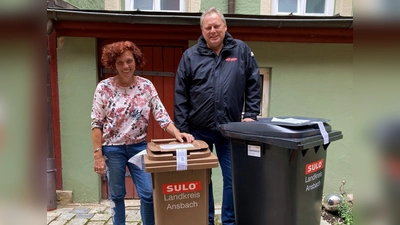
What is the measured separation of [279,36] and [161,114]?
2128 millimetres

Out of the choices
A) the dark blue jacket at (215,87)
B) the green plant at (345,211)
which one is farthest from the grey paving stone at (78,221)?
the green plant at (345,211)

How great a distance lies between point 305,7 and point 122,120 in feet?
12.6

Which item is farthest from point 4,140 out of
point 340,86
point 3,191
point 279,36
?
point 340,86

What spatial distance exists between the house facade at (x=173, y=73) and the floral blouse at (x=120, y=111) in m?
1.49

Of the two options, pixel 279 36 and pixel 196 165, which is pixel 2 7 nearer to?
pixel 196 165

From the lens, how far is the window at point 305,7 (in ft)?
14.5

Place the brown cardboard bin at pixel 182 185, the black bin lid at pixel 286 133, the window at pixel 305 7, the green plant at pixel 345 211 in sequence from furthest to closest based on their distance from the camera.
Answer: the window at pixel 305 7 → the green plant at pixel 345 211 → the brown cardboard bin at pixel 182 185 → the black bin lid at pixel 286 133

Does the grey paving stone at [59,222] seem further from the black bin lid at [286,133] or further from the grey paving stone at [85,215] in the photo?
the black bin lid at [286,133]

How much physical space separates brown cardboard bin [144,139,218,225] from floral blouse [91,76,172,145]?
349mm

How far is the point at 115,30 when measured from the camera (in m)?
3.43

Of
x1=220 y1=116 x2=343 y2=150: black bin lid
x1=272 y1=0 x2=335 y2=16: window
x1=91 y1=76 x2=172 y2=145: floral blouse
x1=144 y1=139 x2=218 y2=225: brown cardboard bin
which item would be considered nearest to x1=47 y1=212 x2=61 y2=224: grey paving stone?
x1=91 y1=76 x2=172 y2=145: floral blouse

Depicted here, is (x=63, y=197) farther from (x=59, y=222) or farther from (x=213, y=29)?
(x=213, y=29)

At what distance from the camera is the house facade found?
135 inches

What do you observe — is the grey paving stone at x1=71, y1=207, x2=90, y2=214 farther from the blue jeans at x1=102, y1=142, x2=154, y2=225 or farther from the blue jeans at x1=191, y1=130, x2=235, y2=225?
the blue jeans at x1=191, y1=130, x2=235, y2=225
